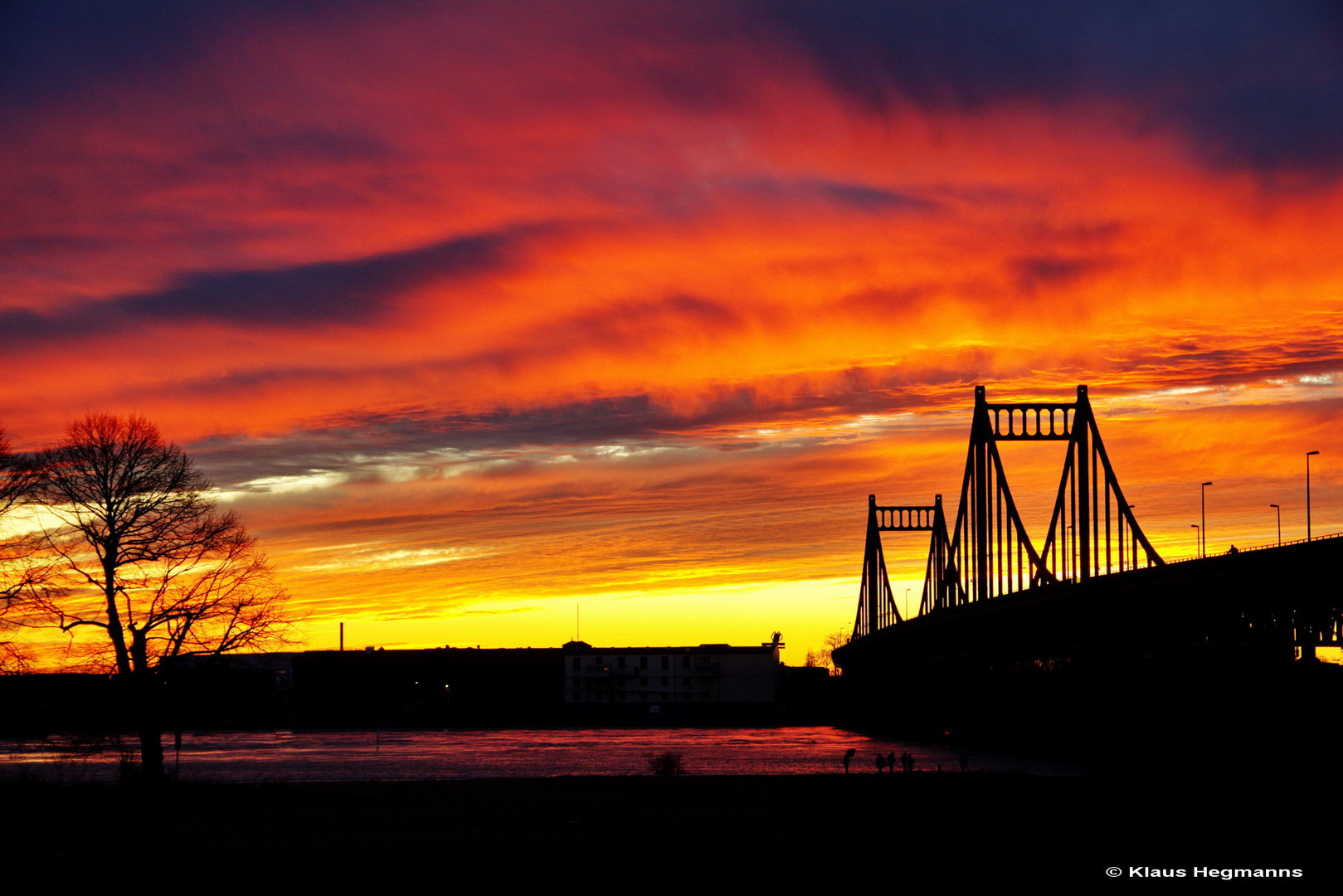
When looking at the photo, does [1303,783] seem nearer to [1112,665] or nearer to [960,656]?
[1112,665]

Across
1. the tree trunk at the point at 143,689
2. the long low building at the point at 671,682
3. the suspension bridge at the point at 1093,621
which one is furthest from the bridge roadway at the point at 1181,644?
the long low building at the point at 671,682

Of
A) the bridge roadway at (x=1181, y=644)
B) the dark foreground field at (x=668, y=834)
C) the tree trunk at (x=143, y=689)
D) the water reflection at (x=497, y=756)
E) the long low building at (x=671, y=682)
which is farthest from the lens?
the long low building at (x=671, y=682)

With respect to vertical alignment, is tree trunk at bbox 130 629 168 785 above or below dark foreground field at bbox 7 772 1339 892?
above

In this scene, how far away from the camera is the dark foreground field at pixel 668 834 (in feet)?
70.9

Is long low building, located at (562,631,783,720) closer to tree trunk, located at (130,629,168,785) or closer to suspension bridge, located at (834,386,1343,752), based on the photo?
suspension bridge, located at (834,386,1343,752)

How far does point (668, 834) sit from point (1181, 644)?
4202 centimetres

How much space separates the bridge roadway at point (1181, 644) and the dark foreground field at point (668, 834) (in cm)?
1255

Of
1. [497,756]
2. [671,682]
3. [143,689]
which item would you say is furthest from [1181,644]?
[671,682]

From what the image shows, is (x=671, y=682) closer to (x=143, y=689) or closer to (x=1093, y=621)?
(x=1093, y=621)

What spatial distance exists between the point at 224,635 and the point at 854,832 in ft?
51.6

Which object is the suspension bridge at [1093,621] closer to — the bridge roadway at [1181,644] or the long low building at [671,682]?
the bridge roadway at [1181,644]

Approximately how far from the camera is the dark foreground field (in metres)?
21.6

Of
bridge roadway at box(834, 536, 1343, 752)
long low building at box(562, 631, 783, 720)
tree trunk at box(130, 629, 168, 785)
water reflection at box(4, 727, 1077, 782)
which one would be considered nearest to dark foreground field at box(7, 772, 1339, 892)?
tree trunk at box(130, 629, 168, 785)

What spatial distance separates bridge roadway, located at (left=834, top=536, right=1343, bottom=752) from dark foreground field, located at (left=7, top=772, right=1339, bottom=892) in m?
12.6
